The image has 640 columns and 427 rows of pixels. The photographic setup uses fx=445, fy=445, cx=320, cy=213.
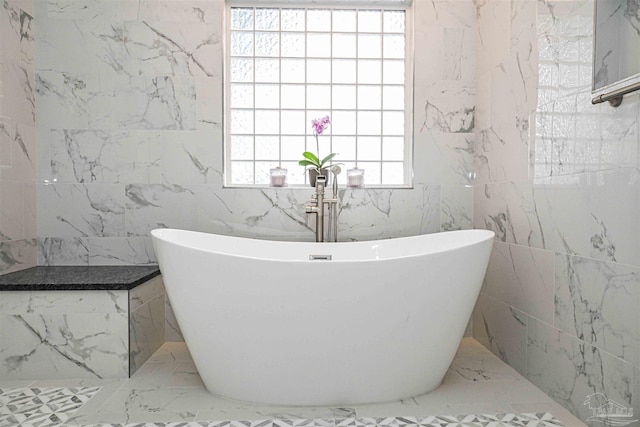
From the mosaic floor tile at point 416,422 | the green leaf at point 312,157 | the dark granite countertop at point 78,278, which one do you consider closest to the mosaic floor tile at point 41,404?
the mosaic floor tile at point 416,422

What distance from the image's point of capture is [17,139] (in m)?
2.39

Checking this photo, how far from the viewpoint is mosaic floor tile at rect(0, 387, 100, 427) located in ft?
5.31

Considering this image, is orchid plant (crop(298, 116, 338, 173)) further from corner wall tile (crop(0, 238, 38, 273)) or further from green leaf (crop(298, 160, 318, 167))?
corner wall tile (crop(0, 238, 38, 273))

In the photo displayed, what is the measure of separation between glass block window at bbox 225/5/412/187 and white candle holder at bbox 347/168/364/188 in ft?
0.65

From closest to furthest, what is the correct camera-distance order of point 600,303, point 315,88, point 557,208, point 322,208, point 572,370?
point 600,303 → point 572,370 → point 557,208 → point 322,208 → point 315,88

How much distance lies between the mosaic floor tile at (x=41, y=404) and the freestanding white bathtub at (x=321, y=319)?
19.9 inches

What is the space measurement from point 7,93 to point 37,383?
1465 mm

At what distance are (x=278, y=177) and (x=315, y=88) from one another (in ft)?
2.15

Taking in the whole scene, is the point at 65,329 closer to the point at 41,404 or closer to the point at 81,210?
the point at 41,404

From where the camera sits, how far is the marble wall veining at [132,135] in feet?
8.40

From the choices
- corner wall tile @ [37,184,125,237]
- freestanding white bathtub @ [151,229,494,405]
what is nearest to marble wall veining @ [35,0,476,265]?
corner wall tile @ [37,184,125,237]

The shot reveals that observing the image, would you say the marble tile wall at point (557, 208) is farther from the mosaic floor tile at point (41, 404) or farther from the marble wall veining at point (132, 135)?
the mosaic floor tile at point (41, 404)

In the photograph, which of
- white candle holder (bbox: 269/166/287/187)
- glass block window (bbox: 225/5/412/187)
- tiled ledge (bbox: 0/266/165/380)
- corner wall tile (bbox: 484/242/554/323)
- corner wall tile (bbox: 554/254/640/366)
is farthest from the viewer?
glass block window (bbox: 225/5/412/187)

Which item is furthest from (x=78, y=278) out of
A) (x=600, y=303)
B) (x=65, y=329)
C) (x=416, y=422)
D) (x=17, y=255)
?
(x=600, y=303)
